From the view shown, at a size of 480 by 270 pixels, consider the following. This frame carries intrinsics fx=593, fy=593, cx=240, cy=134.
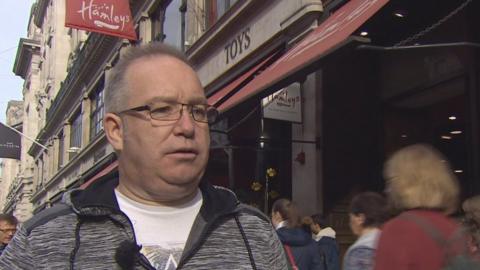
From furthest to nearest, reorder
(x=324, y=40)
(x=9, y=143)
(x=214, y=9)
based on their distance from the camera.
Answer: (x=9, y=143), (x=214, y=9), (x=324, y=40)

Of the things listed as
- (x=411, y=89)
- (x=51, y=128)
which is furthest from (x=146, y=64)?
(x=51, y=128)

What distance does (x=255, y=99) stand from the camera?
23.8ft

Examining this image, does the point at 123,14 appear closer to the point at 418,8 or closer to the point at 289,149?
the point at 289,149

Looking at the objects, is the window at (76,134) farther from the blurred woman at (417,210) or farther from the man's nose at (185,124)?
the man's nose at (185,124)

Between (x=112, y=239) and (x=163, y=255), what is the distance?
0.16 metres

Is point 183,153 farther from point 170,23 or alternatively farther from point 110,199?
point 170,23

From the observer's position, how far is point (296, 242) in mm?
5797

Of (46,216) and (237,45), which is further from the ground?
(237,45)

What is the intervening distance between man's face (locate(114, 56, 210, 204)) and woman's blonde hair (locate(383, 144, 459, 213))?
1.35 metres

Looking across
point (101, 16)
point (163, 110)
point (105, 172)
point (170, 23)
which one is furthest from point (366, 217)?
point (170, 23)

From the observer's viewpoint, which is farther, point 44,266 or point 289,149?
point 289,149

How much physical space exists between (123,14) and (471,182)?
11.1m

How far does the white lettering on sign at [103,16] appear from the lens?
14.8m

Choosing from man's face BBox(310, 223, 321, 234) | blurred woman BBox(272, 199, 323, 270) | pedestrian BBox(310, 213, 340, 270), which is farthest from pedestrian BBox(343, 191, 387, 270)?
man's face BBox(310, 223, 321, 234)
